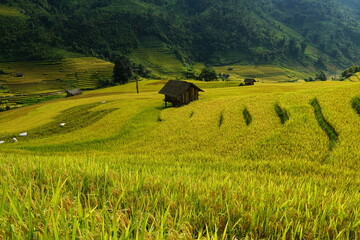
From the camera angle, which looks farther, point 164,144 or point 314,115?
point 164,144

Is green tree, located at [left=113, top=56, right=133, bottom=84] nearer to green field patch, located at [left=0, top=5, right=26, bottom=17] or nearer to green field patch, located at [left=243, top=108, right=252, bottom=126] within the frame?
green field patch, located at [left=243, top=108, right=252, bottom=126]

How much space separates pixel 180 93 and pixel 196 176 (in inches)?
1162

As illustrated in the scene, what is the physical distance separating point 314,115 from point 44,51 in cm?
17223

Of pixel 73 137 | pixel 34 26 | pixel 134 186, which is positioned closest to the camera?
pixel 134 186

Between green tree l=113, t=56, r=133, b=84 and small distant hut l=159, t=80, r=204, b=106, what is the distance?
3118 inches

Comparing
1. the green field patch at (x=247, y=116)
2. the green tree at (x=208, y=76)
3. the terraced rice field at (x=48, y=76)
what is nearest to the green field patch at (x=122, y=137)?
the green field patch at (x=247, y=116)

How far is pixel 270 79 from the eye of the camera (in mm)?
177875

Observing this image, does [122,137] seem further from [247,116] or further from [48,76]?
[48,76]

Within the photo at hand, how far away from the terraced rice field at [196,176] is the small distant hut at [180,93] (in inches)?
139

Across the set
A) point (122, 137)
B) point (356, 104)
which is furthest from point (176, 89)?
point (356, 104)

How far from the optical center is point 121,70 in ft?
359

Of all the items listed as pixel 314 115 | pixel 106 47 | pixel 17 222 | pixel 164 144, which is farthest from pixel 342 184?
pixel 106 47

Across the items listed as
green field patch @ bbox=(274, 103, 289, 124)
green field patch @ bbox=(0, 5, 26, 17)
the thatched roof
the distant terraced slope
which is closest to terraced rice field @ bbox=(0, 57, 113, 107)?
the thatched roof

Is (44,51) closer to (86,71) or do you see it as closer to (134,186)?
(86,71)
